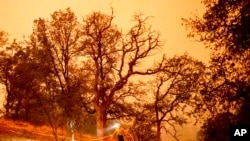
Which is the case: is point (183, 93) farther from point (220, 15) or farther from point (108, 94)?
point (220, 15)

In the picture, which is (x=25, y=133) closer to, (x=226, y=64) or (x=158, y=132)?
(x=158, y=132)

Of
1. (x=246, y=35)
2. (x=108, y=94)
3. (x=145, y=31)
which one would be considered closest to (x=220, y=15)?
(x=246, y=35)

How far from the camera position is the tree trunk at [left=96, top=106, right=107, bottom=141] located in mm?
29750

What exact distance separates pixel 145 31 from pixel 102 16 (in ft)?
13.7

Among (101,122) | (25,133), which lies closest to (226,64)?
(101,122)

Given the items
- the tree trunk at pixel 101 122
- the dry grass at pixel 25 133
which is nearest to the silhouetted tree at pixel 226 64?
the tree trunk at pixel 101 122

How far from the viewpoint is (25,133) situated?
38.0m

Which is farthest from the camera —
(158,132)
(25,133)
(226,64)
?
(158,132)

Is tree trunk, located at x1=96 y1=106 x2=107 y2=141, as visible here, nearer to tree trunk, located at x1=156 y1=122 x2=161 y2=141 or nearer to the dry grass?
the dry grass

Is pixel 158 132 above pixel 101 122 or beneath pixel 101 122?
beneath

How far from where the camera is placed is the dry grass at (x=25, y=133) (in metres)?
34.8

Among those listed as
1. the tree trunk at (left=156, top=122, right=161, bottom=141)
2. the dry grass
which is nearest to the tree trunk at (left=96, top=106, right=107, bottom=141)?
the dry grass

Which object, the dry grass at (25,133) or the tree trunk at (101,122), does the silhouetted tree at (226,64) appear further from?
the dry grass at (25,133)

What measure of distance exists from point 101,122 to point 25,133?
1168 cm
